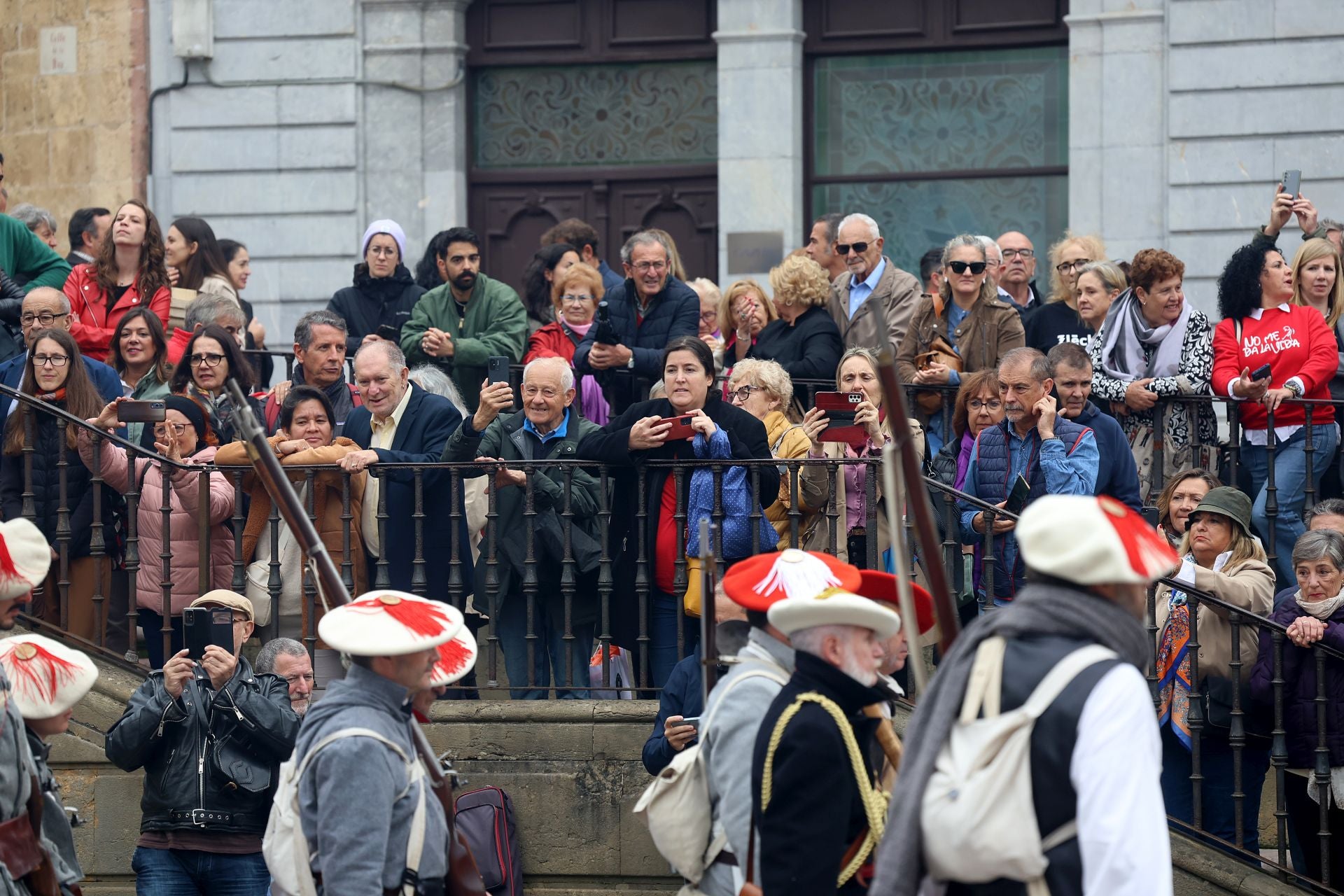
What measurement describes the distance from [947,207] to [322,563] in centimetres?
1073

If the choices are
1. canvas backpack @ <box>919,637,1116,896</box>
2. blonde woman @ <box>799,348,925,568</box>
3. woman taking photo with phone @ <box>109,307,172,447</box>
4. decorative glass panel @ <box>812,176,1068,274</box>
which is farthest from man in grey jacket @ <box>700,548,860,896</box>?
decorative glass panel @ <box>812,176,1068,274</box>

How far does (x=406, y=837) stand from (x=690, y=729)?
1.52 metres

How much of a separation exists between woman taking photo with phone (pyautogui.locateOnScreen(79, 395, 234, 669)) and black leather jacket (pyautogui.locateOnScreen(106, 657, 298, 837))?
4.70ft

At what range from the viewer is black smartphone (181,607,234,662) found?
7.27 m

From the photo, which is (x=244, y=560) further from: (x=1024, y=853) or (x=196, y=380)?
(x=1024, y=853)

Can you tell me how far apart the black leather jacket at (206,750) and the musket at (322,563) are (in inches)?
62.4

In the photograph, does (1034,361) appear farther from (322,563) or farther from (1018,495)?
(322,563)

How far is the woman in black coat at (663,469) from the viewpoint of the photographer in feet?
28.0

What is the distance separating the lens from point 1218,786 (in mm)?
8297

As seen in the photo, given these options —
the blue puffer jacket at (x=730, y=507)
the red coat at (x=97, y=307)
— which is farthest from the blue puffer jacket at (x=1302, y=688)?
the red coat at (x=97, y=307)

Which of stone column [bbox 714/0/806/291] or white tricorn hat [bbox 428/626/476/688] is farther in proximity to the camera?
stone column [bbox 714/0/806/291]

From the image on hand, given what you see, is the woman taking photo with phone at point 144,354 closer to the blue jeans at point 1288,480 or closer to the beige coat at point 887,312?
the beige coat at point 887,312

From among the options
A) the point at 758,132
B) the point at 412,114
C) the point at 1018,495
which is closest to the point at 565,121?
the point at 412,114

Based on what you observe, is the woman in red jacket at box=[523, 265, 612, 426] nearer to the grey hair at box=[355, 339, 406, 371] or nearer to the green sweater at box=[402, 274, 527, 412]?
the green sweater at box=[402, 274, 527, 412]
